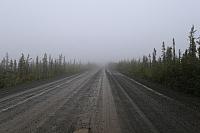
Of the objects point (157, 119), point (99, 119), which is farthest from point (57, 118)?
point (157, 119)

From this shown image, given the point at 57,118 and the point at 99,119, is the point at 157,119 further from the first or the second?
the point at 57,118

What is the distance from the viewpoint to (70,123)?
7531 mm

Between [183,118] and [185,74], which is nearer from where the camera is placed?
[183,118]

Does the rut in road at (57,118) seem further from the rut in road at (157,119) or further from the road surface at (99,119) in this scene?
the rut in road at (157,119)

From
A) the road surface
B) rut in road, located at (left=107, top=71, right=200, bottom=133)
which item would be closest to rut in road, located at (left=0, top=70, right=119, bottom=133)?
the road surface

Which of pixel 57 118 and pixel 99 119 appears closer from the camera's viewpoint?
pixel 99 119

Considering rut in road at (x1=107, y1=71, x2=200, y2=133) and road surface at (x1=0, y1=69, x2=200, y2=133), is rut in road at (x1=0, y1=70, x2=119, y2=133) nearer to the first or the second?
road surface at (x1=0, y1=69, x2=200, y2=133)

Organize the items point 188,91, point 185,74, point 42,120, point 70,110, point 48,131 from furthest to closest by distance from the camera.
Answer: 1. point 185,74
2. point 188,91
3. point 70,110
4. point 42,120
5. point 48,131

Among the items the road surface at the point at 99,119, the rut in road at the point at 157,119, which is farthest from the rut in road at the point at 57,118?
the rut in road at the point at 157,119

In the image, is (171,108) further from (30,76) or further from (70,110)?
(30,76)

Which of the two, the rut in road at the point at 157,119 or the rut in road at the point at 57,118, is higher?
the rut in road at the point at 57,118

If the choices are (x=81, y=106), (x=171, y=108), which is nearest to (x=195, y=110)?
(x=171, y=108)

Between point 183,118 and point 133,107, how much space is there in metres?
2.47

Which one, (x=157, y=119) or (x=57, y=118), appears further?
(x=57, y=118)
